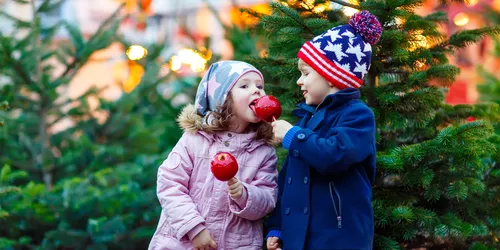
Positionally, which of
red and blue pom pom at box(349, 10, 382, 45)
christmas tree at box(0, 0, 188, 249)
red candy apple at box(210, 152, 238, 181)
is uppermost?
red and blue pom pom at box(349, 10, 382, 45)

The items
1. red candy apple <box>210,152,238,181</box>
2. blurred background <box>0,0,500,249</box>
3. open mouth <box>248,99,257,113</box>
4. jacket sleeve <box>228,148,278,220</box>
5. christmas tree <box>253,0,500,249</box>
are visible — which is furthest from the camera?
blurred background <box>0,0,500,249</box>

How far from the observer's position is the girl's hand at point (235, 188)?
3096mm

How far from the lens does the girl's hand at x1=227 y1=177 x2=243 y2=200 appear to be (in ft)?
10.2

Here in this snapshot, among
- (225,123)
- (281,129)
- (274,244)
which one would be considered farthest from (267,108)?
(274,244)

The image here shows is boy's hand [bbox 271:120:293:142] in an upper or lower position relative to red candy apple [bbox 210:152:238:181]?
upper

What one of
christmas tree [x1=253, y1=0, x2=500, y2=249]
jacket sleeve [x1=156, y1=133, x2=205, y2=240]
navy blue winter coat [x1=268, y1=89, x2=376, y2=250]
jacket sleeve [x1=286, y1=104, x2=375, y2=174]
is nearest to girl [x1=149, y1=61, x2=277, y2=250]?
jacket sleeve [x1=156, y1=133, x2=205, y2=240]

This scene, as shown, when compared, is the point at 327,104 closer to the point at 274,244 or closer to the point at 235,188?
the point at 235,188

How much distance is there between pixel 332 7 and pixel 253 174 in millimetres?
1458

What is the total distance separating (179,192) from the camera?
3270mm

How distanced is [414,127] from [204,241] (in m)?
1.64

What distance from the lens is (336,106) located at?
120 inches

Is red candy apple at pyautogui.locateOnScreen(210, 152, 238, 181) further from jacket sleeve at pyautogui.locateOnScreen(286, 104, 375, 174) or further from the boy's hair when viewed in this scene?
the boy's hair

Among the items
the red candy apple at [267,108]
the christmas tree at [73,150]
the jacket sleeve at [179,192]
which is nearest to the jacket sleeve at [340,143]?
the red candy apple at [267,108]

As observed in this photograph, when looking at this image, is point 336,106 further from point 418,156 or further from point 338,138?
point 418,156
